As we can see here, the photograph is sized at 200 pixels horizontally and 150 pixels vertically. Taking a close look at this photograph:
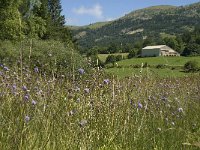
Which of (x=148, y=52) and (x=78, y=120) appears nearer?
(x=78, y=120)

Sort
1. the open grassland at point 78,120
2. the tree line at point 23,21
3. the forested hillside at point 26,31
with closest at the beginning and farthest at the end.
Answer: the open grassland at point 78,120 → the forested hillside at point 26,31 → the tree line at point 23,21

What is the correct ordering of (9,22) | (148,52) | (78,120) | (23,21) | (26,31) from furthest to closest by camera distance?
1. (148,52)
2. (26,31)
3. (23,21)
4. (9,22)
5. (78,120)

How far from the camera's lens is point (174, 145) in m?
4.69

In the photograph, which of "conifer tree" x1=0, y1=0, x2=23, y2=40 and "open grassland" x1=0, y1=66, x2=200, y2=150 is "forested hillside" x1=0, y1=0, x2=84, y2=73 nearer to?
"conifer tree" x1=0, y1=0, x2=23, y2=40

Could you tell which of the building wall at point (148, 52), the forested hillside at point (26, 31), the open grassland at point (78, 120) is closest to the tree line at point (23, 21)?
the forested hillside at point (26, 31)

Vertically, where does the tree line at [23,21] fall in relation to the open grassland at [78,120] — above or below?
above

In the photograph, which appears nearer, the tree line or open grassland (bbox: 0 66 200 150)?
open grassland (bbox: 0 66 200 150)

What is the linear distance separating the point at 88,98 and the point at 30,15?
4225 centimetres

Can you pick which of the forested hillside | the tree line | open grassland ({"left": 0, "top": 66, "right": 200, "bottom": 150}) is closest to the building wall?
the tree line

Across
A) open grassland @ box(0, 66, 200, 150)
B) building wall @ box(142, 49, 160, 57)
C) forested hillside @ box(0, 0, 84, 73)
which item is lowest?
building wall @ box(142, 49, 160, 57)

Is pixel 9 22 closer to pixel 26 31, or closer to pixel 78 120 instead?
pixel 26 31

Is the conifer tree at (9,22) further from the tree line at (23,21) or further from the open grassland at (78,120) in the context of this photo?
the open grassland at (78,120)

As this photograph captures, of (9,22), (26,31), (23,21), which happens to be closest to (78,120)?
(9,22)

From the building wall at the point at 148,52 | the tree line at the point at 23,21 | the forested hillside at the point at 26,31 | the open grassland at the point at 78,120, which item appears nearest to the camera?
the open grassland at the point at 78,120
